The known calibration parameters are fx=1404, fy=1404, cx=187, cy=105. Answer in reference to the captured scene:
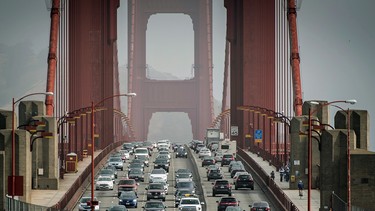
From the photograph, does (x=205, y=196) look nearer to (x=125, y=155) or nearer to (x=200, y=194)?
(x=200, y=194)

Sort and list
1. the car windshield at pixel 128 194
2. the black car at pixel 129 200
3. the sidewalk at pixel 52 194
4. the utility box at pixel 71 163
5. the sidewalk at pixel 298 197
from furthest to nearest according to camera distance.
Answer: the utility box at pixel 71 163 < the car windshield at pixel 128 194 < the black car at pixel 129 200 < the sidewalk at pixel 52 194 < the sidewalk at pixel 298 197

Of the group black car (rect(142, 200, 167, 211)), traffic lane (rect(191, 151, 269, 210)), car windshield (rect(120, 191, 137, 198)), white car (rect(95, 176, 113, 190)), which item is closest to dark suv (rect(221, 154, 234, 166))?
traffic lane (rect(191, 151, 269, 210))

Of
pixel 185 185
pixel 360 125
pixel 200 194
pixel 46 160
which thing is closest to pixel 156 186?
pixel 185 185

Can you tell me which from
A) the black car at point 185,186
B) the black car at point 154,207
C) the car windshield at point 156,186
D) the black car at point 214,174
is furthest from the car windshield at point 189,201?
the black car at point 214,174

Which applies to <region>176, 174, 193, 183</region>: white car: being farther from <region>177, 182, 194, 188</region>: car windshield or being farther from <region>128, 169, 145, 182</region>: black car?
<region>177, 182, 194, 188</region>: car windshield

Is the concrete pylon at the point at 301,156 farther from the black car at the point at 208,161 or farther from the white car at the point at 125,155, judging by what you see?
the white car at the point at 125,155

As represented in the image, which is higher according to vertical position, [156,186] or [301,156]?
[301,156]
